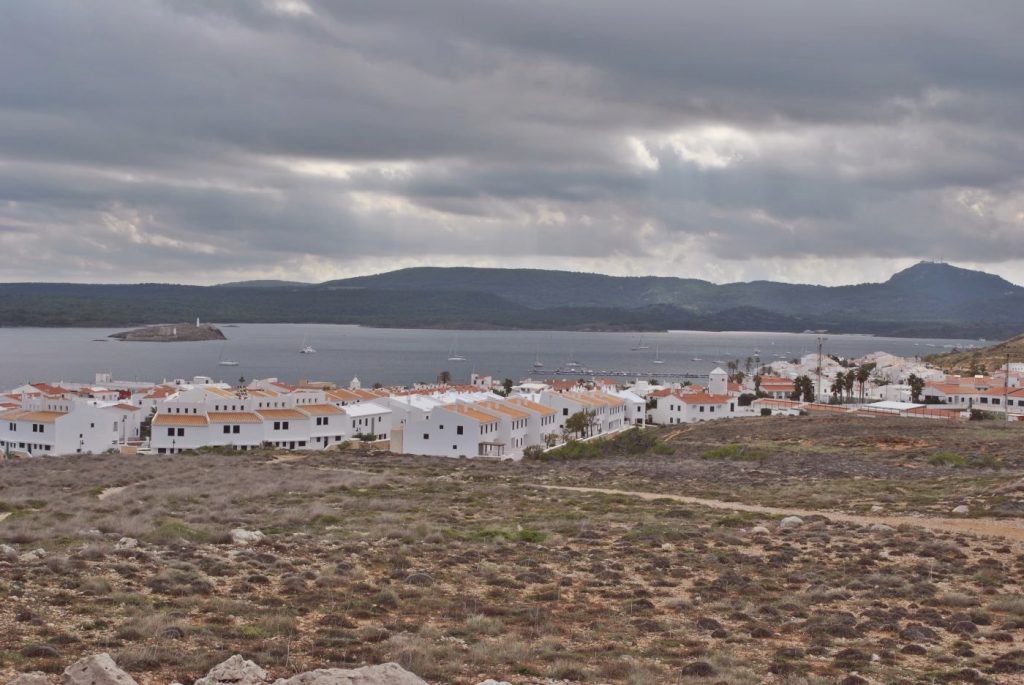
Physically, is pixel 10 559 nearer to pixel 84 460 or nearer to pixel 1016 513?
pixel 1016 513

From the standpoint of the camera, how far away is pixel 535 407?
81.9 meters

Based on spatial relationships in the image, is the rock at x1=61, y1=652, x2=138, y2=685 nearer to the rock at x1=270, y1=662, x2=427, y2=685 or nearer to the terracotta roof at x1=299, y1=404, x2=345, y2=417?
the rock at x1=270, y1=662, x2=427, y2=685

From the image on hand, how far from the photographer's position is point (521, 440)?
76.7 meters

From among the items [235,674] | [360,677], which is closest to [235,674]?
[235,674]

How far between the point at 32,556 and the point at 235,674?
375 inches

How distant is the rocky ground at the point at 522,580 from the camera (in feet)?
44.4

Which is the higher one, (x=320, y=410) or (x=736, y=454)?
(x=320, y=410)

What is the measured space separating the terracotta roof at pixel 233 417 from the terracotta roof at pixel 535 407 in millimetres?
22244

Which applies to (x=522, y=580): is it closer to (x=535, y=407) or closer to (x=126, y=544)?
(x=126, y=544)

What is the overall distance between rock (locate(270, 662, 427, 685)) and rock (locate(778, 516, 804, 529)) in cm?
1860

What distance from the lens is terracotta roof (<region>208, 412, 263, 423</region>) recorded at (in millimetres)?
71188

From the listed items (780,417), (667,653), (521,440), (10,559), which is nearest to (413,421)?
(521,440)

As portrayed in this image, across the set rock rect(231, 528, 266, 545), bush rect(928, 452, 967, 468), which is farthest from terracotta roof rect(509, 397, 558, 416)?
rock rect(231, 528, 266, 545)

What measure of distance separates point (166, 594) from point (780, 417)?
74090mm
